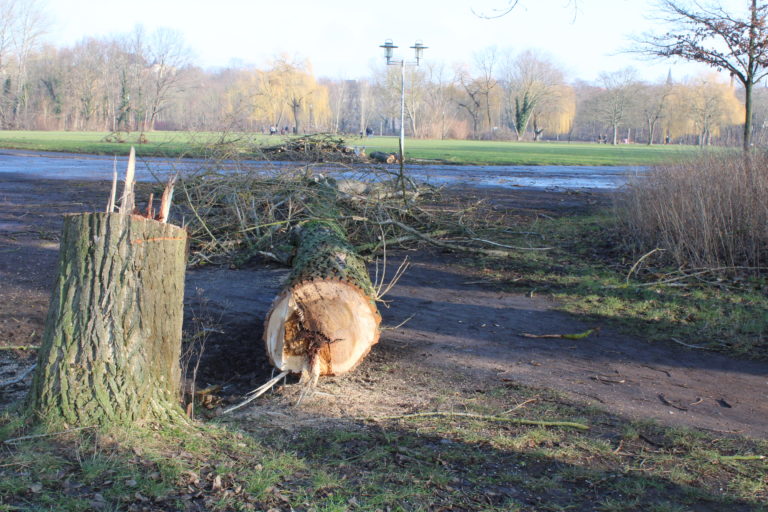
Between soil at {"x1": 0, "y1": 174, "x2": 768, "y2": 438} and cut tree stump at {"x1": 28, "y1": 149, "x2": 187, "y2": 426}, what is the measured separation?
900 millimetres

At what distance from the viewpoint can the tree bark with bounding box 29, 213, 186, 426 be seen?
3238mm

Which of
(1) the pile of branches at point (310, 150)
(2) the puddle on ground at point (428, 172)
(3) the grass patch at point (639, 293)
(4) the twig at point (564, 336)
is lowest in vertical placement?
(4) the twig at point (564, 336)

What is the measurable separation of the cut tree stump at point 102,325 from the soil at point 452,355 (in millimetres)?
900

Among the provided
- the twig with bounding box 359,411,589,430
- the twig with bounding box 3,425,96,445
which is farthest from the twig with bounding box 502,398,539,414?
the twig with bounding box 3,425,96,445

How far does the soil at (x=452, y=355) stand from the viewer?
433 centimetres

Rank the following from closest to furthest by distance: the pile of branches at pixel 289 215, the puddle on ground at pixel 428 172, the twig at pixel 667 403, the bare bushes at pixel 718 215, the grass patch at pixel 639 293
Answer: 1. the twig at pixel 667 403
2. the grass patch at pixel 639 293
3. the bare bushes at pixel 718 215
4. the pile of branches at pixel 289 215
5. the puddle on ground at pixel 428 172

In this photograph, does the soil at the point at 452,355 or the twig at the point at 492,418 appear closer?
the twig at the point at 492,418

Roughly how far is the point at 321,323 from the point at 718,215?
17.7ft

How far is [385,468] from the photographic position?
323 centimetres

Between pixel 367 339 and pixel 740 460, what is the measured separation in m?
2.53

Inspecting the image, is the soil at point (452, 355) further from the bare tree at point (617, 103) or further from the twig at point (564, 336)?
the bare tree at point (617, 103)

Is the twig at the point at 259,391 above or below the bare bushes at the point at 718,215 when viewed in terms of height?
below

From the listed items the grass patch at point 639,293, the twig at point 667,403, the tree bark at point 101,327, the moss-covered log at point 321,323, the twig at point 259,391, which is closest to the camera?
the tree bark at point 101,327

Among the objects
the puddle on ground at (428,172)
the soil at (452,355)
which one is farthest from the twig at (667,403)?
the puddle on ground at (428,172)
